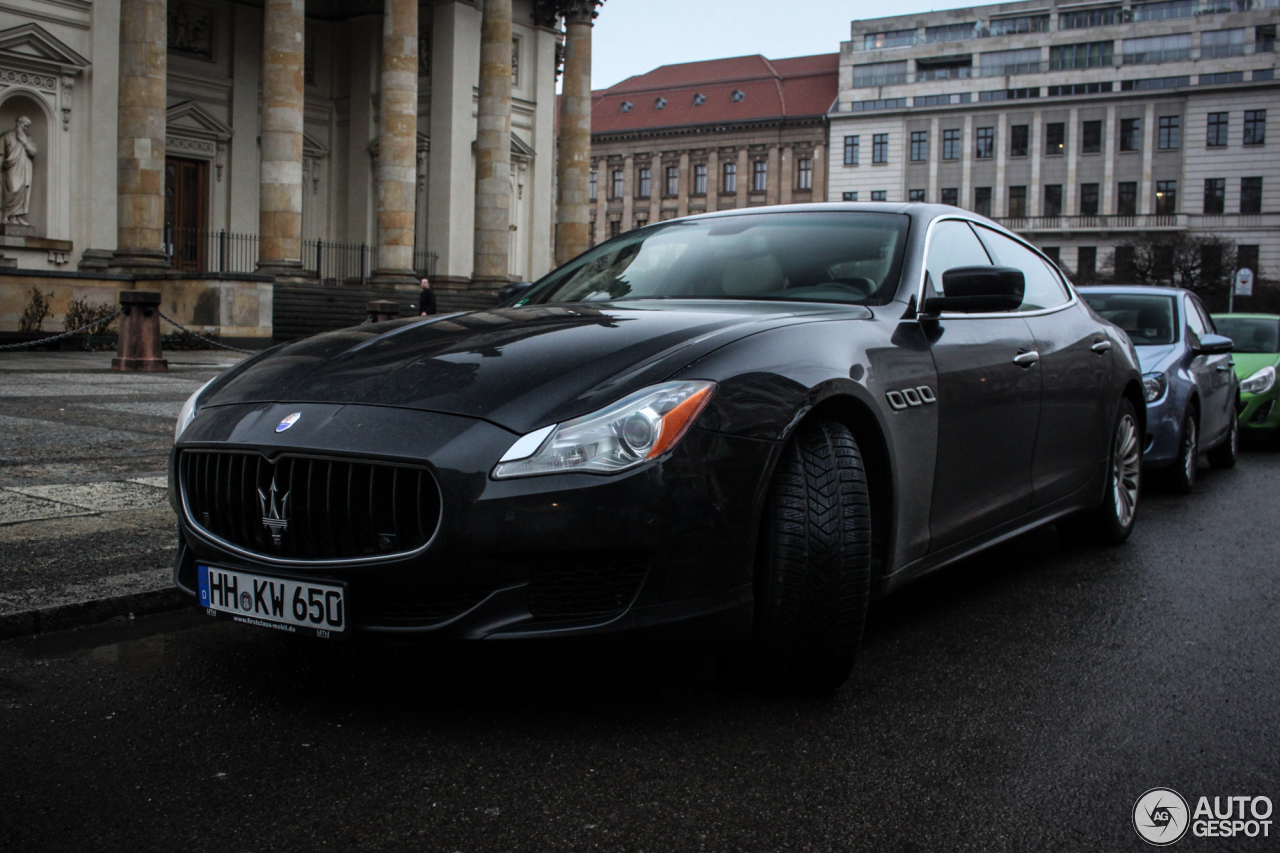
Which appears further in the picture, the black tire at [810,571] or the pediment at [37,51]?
the pediment at [37,51]

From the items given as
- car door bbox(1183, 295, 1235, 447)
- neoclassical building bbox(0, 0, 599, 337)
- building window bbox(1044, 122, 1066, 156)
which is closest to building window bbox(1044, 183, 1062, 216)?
building window bbox(1044, 122, 1066, 156)

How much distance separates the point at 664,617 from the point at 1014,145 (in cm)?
8640

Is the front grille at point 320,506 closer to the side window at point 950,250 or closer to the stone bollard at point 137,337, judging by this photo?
the side window at point 950,250

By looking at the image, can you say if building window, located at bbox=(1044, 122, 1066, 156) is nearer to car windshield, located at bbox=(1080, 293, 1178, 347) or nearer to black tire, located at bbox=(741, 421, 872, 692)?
car windshield, located at bbox=(1080, 293, 1178, 347)

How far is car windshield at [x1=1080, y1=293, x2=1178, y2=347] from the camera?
28.8 ft

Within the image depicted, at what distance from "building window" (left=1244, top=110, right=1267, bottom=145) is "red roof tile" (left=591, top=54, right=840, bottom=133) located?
27.1 meters

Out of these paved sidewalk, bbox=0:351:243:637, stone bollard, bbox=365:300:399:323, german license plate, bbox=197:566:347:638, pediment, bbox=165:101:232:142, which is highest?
pediment, bbox=165:101:232:142

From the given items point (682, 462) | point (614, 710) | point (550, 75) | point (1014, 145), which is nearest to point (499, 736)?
point (614, 710)

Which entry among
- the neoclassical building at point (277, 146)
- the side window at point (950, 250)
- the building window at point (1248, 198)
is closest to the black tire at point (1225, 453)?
the side window at point (950, 250)

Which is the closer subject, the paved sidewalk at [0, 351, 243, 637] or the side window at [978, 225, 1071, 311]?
the paved sidewalk at [0, 351, 243, 637]

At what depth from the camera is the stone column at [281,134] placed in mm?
26391

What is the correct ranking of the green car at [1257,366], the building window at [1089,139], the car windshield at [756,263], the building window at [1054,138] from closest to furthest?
1. the car windshield at [756,263]
2. the green car at [1257,366]
3. the building window at [1089,139]
4. the building window at [1054,138]

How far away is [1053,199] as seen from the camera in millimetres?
82688
